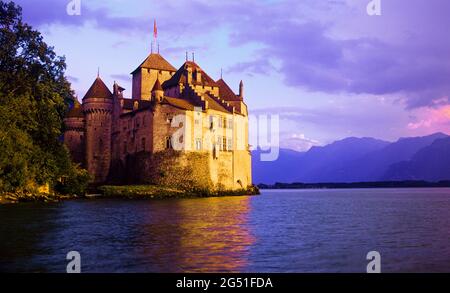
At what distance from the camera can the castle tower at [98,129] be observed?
7894 cm

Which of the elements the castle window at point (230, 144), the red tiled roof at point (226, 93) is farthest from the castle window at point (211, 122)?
the red tiled roof at point (226, 93)

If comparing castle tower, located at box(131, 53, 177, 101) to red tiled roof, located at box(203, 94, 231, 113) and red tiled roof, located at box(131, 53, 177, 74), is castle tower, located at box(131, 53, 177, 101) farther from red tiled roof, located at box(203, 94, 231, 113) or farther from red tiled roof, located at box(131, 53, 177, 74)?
red tiled roof, located at box(203, 94, 231, 113)

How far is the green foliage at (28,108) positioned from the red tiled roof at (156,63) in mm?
31584

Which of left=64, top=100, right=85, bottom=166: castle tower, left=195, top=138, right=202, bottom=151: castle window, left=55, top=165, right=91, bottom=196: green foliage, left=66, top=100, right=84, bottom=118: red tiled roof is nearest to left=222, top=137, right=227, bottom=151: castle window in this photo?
left=195, top=138, right=202, bottom=151: castle window

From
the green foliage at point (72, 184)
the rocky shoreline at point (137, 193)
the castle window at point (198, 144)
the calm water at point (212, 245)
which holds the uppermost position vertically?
the castle window at point (198, 144)

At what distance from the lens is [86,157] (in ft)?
261

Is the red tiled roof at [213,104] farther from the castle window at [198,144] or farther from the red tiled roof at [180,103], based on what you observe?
the castle window at [198,144]

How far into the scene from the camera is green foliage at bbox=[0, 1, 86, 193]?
49219mm

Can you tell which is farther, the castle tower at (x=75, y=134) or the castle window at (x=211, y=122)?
the castle tower at (x=75, y=134)

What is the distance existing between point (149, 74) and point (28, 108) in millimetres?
39769

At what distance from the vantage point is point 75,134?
80375 millimetres
